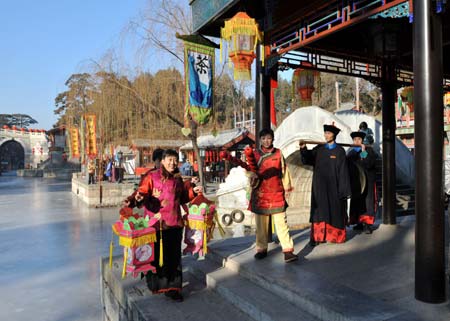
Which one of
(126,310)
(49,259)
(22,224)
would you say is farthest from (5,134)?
(126,310)

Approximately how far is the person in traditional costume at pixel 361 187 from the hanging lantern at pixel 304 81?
1564mm

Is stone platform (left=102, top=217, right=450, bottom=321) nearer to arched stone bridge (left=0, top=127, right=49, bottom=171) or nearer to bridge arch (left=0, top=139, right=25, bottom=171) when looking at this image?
arched stone bridge (left=0, top=127, right=49, bottom=171)

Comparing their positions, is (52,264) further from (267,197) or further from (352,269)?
(352,269)

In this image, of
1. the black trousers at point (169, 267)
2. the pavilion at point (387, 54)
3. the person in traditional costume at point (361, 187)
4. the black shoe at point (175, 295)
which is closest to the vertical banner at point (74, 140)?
the pavilion at point (387, 54)

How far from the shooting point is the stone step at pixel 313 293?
2.43 m

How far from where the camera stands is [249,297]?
310cm

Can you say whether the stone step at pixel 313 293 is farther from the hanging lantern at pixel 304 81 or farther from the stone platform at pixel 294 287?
the hanging lantern at pixel 304 81

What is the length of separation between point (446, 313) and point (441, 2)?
2.13 meters

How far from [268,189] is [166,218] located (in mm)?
1192

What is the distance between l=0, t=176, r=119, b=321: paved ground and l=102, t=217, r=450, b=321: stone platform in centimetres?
81

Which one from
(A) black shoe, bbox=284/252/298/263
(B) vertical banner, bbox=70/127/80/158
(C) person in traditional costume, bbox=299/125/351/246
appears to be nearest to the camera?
(A) black shoe, bbox=284/252/298/263

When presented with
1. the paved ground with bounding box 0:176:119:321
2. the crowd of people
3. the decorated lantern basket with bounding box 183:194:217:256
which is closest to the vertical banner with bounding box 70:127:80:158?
the paved ground with bounding box 0:176:119:321

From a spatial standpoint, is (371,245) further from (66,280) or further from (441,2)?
(66,280)

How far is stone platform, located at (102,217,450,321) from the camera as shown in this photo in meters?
2.59
